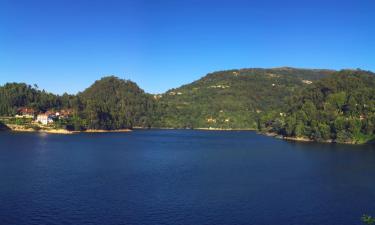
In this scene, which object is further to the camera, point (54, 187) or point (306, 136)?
point (306, 136)

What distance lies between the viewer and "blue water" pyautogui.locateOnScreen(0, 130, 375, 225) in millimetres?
54062

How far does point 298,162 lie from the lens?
10981 centimetres

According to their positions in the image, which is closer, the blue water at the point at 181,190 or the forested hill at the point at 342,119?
the blue water at the point at 181,190

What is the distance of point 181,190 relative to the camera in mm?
69250

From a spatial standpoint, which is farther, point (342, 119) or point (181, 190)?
point (342, 119)

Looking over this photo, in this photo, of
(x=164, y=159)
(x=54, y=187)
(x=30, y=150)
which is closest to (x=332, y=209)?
(x=54, y=187)

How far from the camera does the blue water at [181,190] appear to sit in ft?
177

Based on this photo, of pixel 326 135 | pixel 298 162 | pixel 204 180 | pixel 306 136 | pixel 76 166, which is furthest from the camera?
pixel 306 136

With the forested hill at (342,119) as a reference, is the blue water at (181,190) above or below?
below

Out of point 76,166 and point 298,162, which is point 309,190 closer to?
point 298,162

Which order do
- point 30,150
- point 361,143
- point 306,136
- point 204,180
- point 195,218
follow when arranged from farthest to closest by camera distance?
point 306,136 → point 361,143 → point 30,150 → point 204,180 → point 195,218

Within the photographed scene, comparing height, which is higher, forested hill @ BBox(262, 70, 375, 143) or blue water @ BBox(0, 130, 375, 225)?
forested hill @ BBox(262, 70, 375, 143)

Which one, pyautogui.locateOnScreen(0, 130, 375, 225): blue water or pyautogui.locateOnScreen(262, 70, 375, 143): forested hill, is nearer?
pyautogui.locateOnScreen(0, 130, 375, 225): blue water

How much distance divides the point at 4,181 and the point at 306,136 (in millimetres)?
149153
